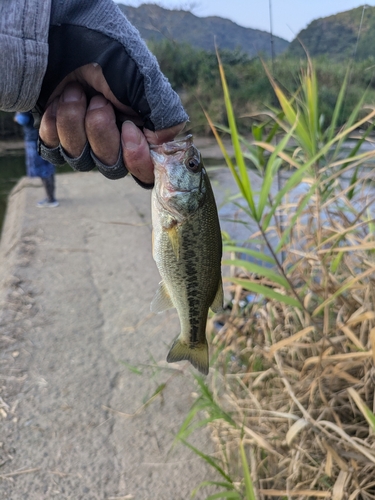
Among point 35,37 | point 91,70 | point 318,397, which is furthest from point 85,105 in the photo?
point 318,397

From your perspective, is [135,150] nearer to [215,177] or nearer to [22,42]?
[22,42]

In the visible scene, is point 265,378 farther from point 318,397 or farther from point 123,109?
point 123,109

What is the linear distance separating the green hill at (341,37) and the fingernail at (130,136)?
1342 mm

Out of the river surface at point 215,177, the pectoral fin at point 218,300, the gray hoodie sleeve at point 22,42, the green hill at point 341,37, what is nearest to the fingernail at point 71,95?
the gray hoodie sleeve at point 22,42

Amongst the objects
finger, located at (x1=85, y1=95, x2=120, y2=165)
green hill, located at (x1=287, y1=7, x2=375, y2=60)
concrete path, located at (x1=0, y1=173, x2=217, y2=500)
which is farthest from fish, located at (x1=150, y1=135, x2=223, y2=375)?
green hill, located at (x1=287, y1=7, x2=375, y2=60)

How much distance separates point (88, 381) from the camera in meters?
2.88

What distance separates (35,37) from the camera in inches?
46.5

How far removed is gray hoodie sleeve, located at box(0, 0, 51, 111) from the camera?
1.17 m

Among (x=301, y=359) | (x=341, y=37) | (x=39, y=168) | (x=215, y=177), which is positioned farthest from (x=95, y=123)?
(x=215, y=177)

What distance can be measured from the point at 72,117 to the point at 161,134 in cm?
26

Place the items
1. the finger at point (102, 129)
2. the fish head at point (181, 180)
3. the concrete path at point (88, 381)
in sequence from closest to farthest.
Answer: the finger at point (102, 129) → the fish head at point (181, 180) → the concrete path at point (88, 381)

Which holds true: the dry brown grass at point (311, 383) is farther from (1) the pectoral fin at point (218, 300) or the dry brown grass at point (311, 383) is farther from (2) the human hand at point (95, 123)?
(2) the human hand at point (95, 123)

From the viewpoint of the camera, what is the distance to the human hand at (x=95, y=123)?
1.31 meters

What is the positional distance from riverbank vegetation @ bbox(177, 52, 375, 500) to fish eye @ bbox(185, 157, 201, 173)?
0.30 m
